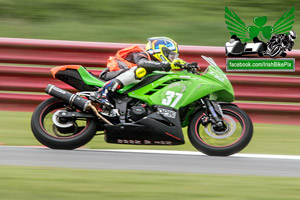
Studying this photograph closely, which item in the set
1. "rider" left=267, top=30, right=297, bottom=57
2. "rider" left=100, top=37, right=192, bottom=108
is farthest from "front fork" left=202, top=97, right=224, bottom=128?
"rider" left=267, top=30, right=297, bottom=57

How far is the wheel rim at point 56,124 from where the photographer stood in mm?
6926

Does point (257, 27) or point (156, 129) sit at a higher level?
point (257, 27)

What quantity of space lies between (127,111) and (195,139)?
837 millimetres

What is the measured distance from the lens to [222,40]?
10.6 metres

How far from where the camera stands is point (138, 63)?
6914mm

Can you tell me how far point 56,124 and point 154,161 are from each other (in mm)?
1284

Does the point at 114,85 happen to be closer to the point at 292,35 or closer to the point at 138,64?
the point at 138,64

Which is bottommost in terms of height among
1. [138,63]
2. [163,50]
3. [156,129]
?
[156,129]

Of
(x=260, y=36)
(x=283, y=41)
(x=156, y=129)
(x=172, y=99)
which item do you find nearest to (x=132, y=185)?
(x=156, y=129)

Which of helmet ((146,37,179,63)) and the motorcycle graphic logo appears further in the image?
the motorcycle graphic logo

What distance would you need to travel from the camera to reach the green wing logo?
403 inches

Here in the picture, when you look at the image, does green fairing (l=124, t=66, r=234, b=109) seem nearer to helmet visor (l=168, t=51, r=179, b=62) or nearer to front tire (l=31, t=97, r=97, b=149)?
helmet visor (l=168, t=51, r=179, b=62)

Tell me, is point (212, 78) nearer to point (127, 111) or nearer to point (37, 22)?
point (127, 111)

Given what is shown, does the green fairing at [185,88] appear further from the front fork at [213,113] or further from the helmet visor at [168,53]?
the helmet visor at [168,53]
